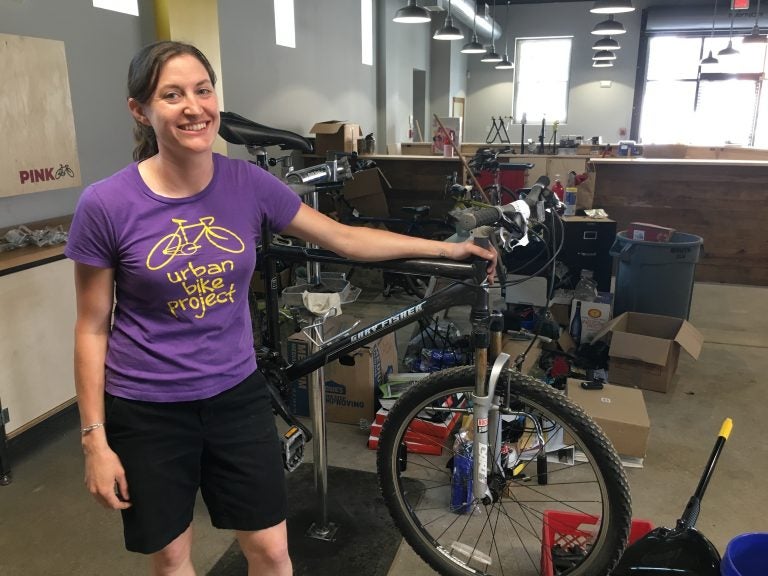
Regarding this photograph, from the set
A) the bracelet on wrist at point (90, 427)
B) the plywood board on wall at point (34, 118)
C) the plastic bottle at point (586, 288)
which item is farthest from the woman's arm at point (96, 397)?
the plastic bottle at point (586, 288)

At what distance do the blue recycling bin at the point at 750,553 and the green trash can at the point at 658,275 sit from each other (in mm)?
2352

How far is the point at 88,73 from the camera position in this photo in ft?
11.7

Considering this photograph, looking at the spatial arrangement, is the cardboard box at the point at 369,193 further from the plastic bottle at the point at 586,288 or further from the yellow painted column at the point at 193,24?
the plastic bottle at the point at 586,288

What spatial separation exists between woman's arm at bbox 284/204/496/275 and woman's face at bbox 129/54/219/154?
0.32 m

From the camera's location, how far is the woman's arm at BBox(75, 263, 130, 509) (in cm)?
115

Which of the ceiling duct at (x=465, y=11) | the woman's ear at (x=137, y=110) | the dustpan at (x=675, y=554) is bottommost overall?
the dustpan at (x=675, y=554)

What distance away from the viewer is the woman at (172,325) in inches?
43.8

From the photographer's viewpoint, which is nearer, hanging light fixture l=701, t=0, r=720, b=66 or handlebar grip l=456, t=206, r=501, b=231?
handlebar grip l=456, t=206, r=501, b=231

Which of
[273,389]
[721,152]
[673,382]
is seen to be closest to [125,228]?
[273,389]

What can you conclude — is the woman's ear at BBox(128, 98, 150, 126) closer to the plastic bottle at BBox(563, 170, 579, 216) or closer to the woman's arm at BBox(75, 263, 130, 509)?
the woman's arm at BBox(75, 263, 130, 509)

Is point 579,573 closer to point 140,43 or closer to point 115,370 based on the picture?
point 115,370

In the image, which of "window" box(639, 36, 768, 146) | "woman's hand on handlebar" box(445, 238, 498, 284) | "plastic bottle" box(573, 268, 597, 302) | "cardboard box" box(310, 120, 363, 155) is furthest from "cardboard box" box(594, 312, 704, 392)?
"window" box(639, 36, 768, 146)

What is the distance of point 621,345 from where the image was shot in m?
3.19

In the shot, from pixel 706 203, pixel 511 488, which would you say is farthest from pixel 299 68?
pixel 511 488
